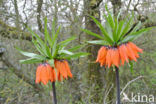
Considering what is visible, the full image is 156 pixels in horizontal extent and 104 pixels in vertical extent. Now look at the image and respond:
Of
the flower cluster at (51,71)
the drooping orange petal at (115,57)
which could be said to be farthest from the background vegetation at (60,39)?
the drooping orange petal at (115,57)

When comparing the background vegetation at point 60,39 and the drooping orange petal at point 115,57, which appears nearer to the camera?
the drooping orange petal at point 115,57

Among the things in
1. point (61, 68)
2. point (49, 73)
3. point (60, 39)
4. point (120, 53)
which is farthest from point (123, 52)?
point (60, 39)

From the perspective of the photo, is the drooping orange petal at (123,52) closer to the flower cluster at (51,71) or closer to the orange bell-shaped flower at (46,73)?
the flower cluster at (51,71)

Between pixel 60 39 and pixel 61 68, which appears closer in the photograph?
A: pixel 61 68

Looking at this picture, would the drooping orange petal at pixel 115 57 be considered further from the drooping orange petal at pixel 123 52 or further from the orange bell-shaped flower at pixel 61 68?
the orange bell-shaped flower at pixel 61 68

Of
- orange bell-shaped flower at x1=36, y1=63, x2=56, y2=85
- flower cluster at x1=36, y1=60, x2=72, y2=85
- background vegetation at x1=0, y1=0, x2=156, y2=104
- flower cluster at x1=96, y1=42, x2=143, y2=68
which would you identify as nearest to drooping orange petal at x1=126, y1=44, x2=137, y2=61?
flower cluster at x1=96, y1=42, x2=143, y2=68

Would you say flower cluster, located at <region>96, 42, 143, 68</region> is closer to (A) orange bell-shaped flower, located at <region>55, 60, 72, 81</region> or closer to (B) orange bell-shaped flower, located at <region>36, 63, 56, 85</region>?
(A) orange bell-shaped flower, located at <region>55, 60, 72, 81</region>

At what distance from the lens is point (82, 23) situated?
4.33 meters

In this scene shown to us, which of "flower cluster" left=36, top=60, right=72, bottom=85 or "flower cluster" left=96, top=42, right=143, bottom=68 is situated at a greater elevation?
"flower cluster" left=96, top=42, right=143, bottom=68

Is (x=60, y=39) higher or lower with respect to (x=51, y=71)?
higher

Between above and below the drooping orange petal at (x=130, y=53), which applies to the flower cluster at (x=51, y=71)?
below

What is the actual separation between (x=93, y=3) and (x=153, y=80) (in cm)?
279

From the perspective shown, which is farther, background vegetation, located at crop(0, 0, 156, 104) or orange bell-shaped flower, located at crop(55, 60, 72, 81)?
background vegetation, located at crop(0, 0, 156, 104)

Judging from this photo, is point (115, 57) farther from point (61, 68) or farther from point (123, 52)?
point (61, 68)
